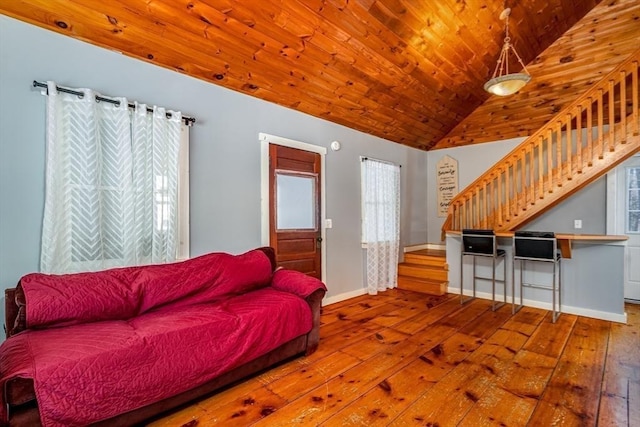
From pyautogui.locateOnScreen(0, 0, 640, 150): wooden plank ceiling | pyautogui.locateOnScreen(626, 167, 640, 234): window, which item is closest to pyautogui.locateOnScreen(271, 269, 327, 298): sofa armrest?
pyautogui.locateOnScreen(0, 0, 640, 150): wooden plank ceiling

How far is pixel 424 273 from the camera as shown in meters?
4.88

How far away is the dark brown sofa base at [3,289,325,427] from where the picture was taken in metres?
1.39

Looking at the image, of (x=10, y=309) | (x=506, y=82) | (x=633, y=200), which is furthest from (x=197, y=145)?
(x=633, y=200)

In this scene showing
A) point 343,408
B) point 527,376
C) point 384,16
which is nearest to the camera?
point 343,408

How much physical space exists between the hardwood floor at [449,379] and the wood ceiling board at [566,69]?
118 inches

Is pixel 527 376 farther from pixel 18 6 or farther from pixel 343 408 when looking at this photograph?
pixel 18 6

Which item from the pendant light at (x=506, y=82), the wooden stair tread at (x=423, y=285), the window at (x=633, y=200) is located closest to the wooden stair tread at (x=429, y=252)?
the wooden stair tread at (x=423, y=285)

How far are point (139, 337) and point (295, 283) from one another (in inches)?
50.7

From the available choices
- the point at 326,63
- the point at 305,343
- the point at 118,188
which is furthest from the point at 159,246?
the point at 326,63

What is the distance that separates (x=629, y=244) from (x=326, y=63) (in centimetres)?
473

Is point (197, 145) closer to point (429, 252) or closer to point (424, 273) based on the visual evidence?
point (424, 273)

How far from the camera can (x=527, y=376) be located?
2281mm

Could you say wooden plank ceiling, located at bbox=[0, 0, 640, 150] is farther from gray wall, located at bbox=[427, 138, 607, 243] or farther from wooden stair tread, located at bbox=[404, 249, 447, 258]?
wooden stair tread, located at bbox=[404, 249, 447, 258]

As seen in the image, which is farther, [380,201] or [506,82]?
[380,201]
